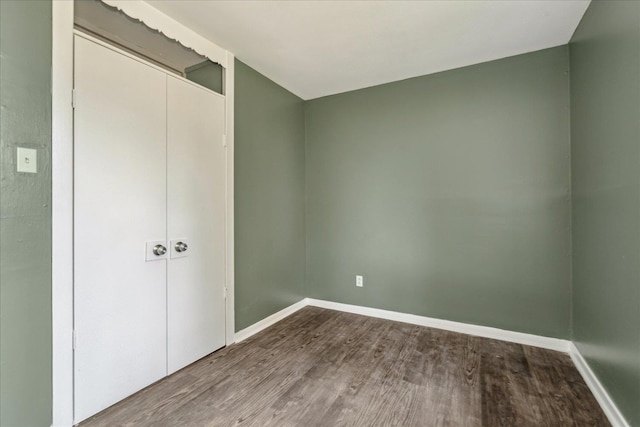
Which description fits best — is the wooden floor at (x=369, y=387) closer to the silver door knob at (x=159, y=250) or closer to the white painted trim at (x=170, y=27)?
the silver door knob at (x=159, y=250)

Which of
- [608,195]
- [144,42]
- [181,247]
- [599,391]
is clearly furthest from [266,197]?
[599,391]

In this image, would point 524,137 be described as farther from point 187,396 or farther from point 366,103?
point 187,396

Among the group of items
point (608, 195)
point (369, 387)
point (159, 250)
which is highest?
Answer: point (608, 195)

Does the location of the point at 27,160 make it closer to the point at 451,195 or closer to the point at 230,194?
the point at 230,194

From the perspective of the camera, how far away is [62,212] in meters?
1.50

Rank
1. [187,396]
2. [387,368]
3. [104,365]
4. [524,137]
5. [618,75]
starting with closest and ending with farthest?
1. [618,75]
2. [104,365]
3. [187,396]
4. [387,368]
5. [524,137]

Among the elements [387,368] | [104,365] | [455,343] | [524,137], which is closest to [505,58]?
[524,137]

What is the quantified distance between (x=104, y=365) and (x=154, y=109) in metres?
1.66

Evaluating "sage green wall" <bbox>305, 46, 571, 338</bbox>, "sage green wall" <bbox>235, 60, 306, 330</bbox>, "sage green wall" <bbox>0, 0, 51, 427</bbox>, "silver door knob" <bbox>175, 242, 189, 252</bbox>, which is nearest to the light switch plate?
"sage green wall" <bbox>0, 0, 51, 427</bbox>

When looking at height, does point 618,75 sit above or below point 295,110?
below

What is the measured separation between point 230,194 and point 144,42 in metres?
1.24

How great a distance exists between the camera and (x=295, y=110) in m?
3.46

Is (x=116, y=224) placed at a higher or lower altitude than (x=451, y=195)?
lower

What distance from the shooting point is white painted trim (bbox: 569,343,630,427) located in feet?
5.03
